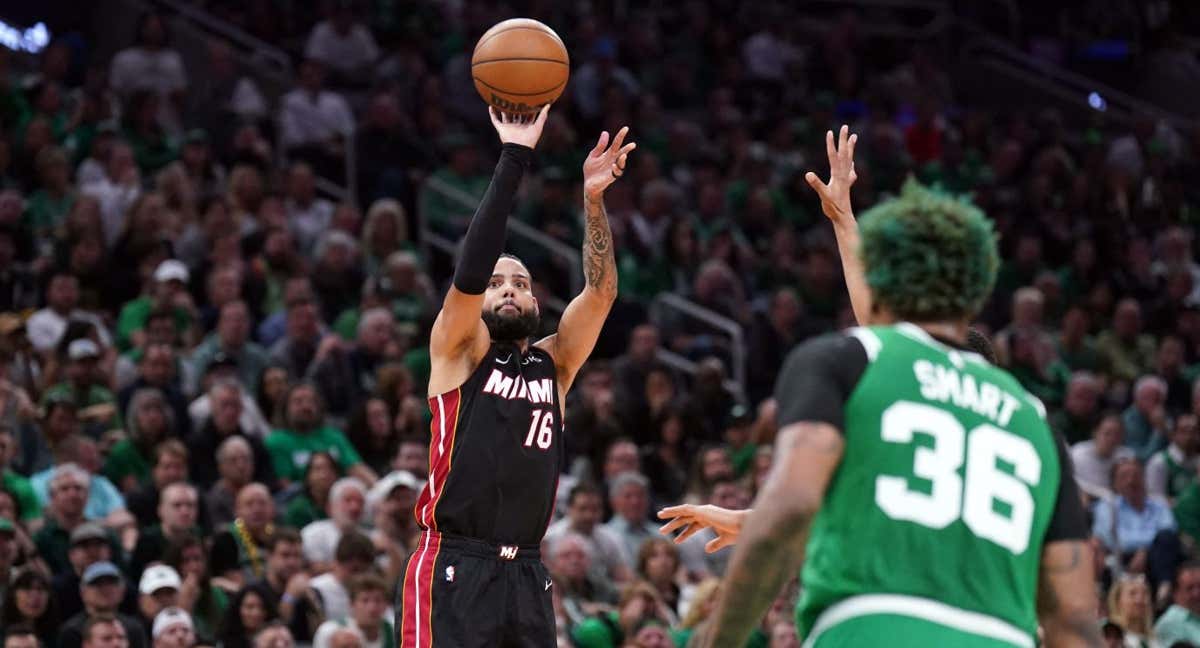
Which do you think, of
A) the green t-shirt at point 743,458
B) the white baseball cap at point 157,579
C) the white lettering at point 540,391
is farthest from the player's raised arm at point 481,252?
the green t-shirt at point 743,458

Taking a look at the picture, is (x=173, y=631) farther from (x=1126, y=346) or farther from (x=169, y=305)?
(x=1126, y=346)

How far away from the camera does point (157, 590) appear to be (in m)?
11.0

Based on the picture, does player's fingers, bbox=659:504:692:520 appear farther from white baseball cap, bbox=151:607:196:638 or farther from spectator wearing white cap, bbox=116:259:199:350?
spectator wearing white cap, bbox=116:259:199:350

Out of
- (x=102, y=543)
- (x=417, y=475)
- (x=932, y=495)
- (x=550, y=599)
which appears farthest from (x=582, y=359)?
(x=417, y=475)

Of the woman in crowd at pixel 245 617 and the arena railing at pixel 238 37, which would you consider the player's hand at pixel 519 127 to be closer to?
the woman in crowd at pixel 245 617

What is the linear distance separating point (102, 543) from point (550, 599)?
4923mm

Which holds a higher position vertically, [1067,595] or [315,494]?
[315,494]

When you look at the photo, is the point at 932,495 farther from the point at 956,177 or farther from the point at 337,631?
the point at 956,177

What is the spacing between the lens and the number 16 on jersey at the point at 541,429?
286 inches

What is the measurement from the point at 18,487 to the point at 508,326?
5671 mm

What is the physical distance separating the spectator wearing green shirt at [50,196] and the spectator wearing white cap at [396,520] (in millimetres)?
4572

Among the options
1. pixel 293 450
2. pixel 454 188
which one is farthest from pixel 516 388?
pixel 454 188

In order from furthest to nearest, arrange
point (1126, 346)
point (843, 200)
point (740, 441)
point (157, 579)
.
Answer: point (1126, 346), point (740, 441), point (157, 579), point (843, 200)

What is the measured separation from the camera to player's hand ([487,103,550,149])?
7.19m
